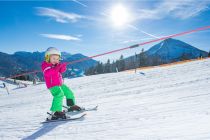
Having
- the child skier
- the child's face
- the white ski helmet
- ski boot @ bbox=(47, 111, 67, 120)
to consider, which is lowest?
ski boot @ bbox=(47, 111, 67, 120)

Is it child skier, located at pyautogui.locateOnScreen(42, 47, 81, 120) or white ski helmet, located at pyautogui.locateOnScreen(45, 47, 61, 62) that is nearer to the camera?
child skier, located at pyautogui.locateOnScreen(42, 47, 81, 120)

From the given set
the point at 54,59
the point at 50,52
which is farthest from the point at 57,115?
the point at 50,52

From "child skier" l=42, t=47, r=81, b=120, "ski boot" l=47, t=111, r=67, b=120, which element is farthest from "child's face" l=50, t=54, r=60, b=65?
"ski boot" l=47, t=111, r=67, b=120

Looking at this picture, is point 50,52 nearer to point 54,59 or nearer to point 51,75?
point 54,59

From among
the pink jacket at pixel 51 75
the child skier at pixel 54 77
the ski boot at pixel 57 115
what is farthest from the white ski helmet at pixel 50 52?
the ski boot at pixel 57 115

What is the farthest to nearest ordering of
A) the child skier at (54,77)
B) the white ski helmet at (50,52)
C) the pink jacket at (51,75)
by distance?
the white ski helmet at (50,52)
the pink jacket at (51,75)
the child skier at (54,77)

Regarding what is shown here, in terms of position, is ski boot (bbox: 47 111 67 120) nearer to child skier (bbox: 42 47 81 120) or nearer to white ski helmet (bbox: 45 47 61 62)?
child skier (bbox: 42 47 81 120)

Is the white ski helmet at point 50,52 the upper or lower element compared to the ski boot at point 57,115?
upper

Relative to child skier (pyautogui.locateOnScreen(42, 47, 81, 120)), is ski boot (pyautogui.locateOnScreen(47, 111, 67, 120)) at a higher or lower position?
lower

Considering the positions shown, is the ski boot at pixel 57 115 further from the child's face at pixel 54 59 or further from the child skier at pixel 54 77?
the child's face at pixel 54 59

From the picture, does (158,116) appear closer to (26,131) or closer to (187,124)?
(187,124)

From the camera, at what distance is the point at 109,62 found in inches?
5531

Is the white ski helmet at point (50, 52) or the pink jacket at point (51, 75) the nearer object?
→ the pink jacket at point (51, 75)

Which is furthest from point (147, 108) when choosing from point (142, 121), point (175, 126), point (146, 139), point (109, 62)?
point (109, 62)
